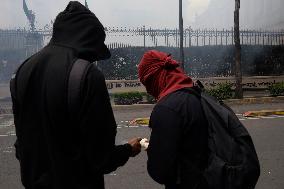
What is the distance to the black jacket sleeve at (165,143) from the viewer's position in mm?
2293

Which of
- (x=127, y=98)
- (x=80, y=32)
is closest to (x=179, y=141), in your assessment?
(x=80, y=32)

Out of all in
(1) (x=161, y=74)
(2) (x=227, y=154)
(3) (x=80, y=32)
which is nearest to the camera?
(3) (x=80, y=32)

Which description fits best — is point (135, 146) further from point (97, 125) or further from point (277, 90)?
point (277, 90)

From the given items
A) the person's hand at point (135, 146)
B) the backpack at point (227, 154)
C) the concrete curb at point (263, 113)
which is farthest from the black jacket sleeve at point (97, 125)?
the concrete curb at point (263, 113)

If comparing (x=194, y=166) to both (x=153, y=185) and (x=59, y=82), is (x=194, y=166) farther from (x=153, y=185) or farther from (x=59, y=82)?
(x=153, y=185)

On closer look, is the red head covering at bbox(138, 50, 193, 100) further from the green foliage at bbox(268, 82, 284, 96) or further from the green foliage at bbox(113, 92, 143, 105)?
the green foliage at bbox(268, 82, 284, 96)

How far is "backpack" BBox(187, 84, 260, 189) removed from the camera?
223 cm

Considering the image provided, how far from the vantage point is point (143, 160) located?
264 inches

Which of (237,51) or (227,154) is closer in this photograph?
(227,154)

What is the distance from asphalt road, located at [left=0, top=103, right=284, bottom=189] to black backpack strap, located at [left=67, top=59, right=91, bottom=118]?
83 centimetres

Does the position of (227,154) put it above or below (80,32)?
below

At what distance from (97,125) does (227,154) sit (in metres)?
0.74

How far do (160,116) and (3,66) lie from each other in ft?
58.5

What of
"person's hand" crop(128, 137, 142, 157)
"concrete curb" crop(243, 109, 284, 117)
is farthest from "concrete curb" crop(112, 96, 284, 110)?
"person's hand" crop(128, 137, 142, 157)
